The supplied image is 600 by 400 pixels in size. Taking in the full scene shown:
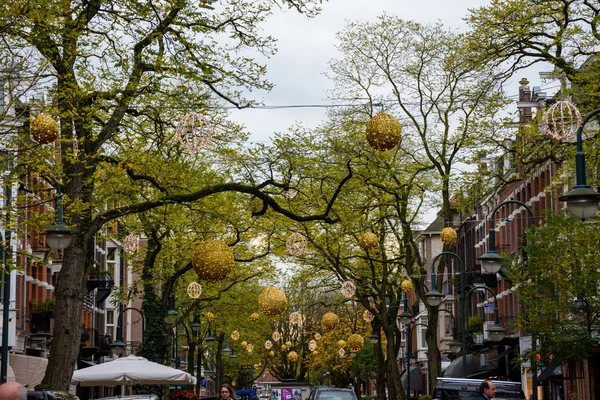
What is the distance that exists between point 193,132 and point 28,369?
2301cm

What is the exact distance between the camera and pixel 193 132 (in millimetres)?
19703

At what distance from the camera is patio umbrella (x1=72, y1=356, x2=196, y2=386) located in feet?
86.3

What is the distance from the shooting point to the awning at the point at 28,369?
39188 mm

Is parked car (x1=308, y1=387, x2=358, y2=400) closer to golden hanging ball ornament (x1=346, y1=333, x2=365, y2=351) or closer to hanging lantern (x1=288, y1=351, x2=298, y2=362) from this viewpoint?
golden hanging ball ornament (x1=346, y1=333, x2=365, y2=351)

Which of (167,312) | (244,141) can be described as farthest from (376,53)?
(244,141)

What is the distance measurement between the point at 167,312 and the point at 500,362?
29.8 meters

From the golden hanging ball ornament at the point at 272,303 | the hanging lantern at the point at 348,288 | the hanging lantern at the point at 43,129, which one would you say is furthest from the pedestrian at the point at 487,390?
the hanging lantern at the point at 348,288

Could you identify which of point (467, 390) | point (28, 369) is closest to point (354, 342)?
point (28, 369)

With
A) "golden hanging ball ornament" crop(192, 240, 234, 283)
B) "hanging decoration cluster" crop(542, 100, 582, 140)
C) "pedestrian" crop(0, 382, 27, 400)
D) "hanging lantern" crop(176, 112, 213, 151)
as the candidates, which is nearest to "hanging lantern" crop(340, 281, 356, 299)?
"golden hanging ball ornament" crop(192, 240, 234, 283)

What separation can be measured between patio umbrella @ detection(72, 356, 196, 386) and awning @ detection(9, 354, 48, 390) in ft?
42.2

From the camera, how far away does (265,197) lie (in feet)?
70.5

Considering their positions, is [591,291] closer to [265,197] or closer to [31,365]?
[265,197]

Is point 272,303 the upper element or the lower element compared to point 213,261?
lower

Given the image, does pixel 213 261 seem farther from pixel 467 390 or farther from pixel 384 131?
pixel 467 390
